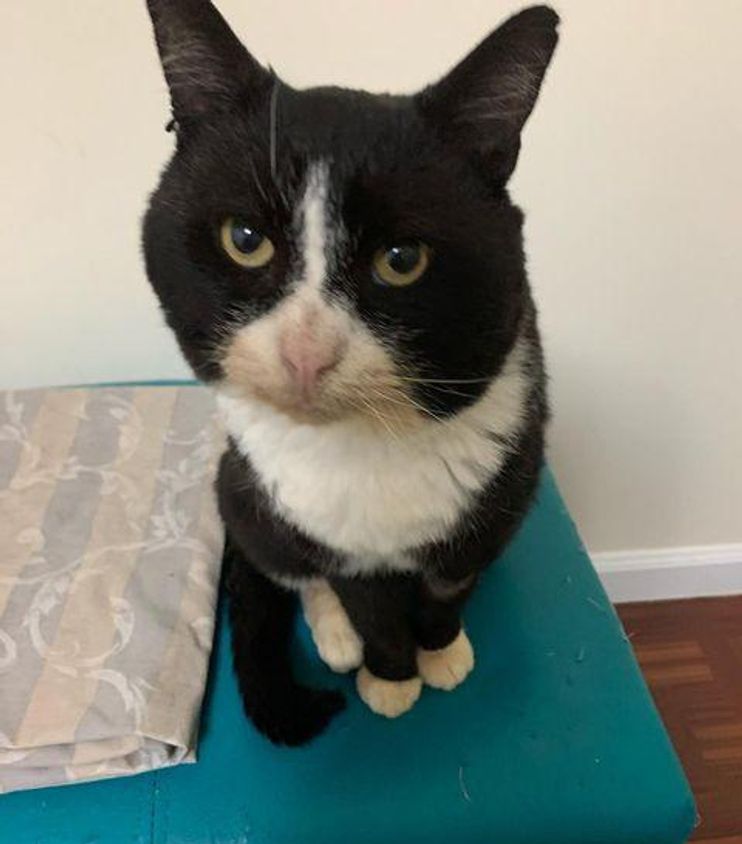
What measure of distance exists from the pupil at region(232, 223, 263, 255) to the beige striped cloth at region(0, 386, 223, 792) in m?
0.44

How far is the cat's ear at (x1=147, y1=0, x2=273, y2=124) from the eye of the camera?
554mm

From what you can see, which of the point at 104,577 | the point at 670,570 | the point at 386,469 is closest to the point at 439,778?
the point at 386,469

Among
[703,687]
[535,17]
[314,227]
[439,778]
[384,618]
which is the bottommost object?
[703,687]

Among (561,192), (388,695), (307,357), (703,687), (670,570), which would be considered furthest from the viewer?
(670,570)

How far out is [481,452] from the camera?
0.68 m

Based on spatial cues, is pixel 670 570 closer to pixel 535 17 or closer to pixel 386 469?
pixel 386 469

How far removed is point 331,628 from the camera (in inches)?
33.3

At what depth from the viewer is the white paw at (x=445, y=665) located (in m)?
0.82

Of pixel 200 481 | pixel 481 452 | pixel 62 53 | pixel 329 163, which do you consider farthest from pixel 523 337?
pixel 62 53

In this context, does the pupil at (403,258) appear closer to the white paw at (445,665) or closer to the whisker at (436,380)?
the whisker at (436,380)

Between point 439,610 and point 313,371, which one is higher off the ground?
point 313,371

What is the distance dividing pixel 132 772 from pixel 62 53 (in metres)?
0.79

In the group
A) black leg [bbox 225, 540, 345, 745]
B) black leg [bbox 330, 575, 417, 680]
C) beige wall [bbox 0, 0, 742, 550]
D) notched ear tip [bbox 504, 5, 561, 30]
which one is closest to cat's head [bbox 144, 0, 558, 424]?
notched ear tip [bbox 504, 5, 561, 30]

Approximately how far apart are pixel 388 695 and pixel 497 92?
0.54 m
